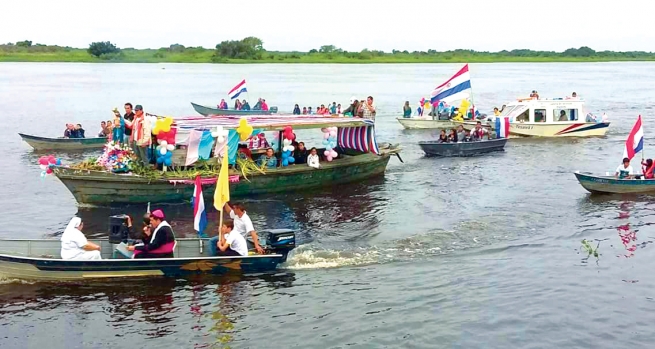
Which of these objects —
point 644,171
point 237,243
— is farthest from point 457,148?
point 237,243

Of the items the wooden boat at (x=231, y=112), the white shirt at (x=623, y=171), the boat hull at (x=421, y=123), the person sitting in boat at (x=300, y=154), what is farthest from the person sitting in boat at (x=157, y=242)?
the wooden boat at (x=231, y=112)

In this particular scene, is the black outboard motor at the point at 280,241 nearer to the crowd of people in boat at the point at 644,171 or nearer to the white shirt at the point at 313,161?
the white shirt at the point at 313,161

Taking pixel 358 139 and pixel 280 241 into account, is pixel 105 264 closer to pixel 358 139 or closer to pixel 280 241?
pixel 280 241

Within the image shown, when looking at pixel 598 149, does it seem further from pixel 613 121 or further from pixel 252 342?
pixel 252 342

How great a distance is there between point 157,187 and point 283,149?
187 inches

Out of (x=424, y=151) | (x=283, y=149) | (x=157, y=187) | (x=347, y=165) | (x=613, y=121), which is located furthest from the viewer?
(x=613, y=121)

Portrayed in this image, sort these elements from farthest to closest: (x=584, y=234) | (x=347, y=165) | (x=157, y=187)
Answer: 1. (x=347, y=165)
2. (x=157, y=187)
3. (x=584, y=234)

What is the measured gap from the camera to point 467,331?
571 inches

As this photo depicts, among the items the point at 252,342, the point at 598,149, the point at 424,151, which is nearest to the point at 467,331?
the point at 252,342

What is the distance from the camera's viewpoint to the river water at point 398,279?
14414 mm

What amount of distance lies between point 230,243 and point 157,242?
163cm

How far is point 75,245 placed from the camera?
1619cm

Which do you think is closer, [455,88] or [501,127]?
[501,127]

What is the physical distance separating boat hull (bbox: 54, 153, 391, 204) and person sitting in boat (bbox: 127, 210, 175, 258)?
7086 mm
